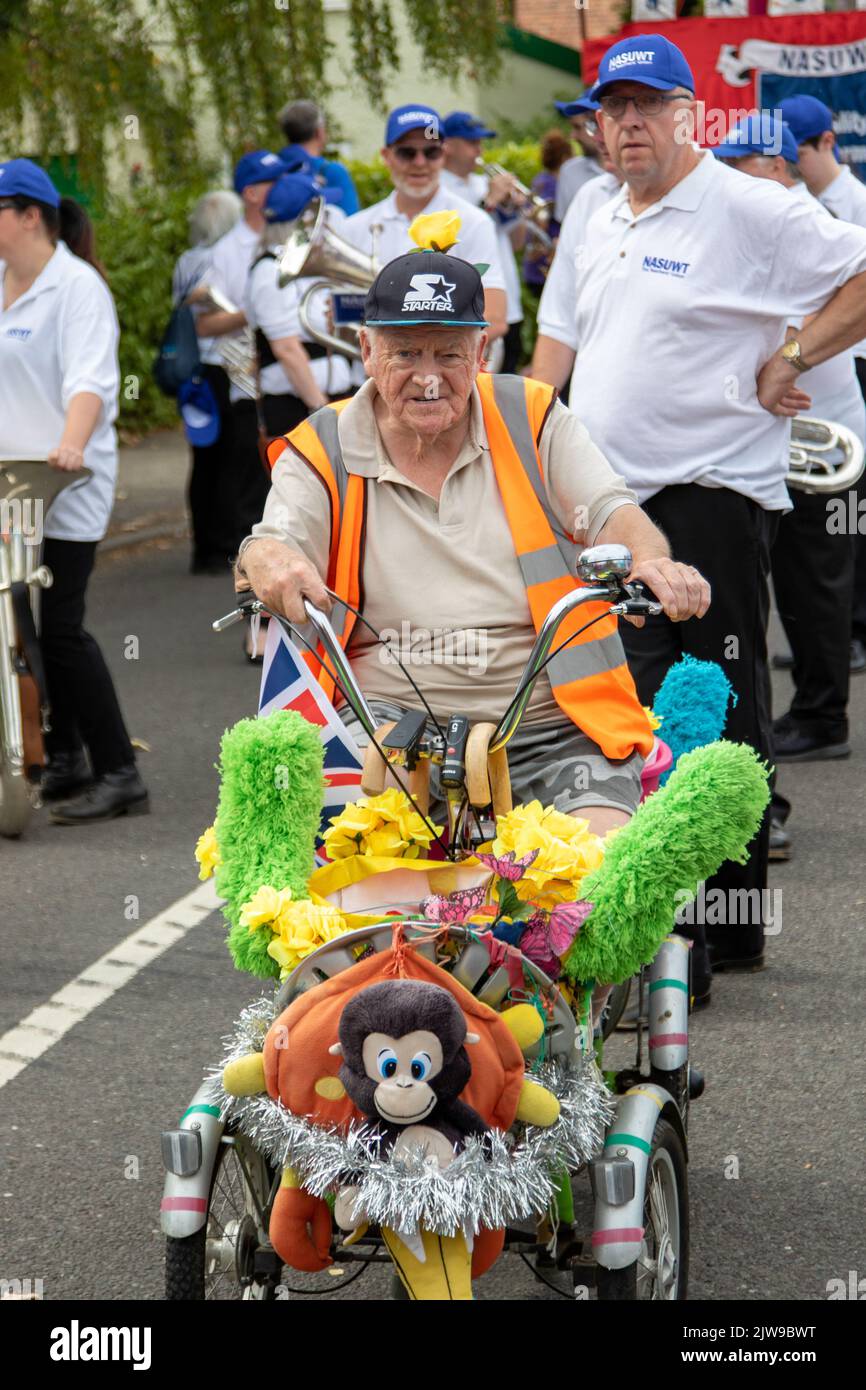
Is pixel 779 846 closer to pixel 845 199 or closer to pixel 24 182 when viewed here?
pixel 845 199

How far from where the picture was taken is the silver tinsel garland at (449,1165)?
2811mm

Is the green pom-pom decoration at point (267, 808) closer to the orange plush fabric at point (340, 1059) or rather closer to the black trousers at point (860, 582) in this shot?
the orange plush fabric at point (340, 1059)

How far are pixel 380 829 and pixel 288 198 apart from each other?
21.2ft

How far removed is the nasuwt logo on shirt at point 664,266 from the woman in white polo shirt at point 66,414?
2.42 m

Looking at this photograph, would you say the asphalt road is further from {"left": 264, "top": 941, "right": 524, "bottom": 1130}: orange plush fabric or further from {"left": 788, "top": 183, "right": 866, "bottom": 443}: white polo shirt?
{"left": 788, "top": 183, "right": 866, "bottom": 443}: white polo shirt

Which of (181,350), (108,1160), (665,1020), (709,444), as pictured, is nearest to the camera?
(665,1020)

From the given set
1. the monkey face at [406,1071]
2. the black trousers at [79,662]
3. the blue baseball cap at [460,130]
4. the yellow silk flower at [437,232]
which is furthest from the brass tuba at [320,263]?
the monkey face at [406,1071]

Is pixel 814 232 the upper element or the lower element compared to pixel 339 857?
upper

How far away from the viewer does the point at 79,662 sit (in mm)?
7199

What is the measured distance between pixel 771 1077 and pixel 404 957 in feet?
6.71

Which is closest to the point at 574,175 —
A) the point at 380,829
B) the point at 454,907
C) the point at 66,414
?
the point at 66,414

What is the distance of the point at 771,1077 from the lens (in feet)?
15.5

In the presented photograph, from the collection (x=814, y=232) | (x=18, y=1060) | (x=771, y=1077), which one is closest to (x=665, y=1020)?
(x=771, y=1077)
